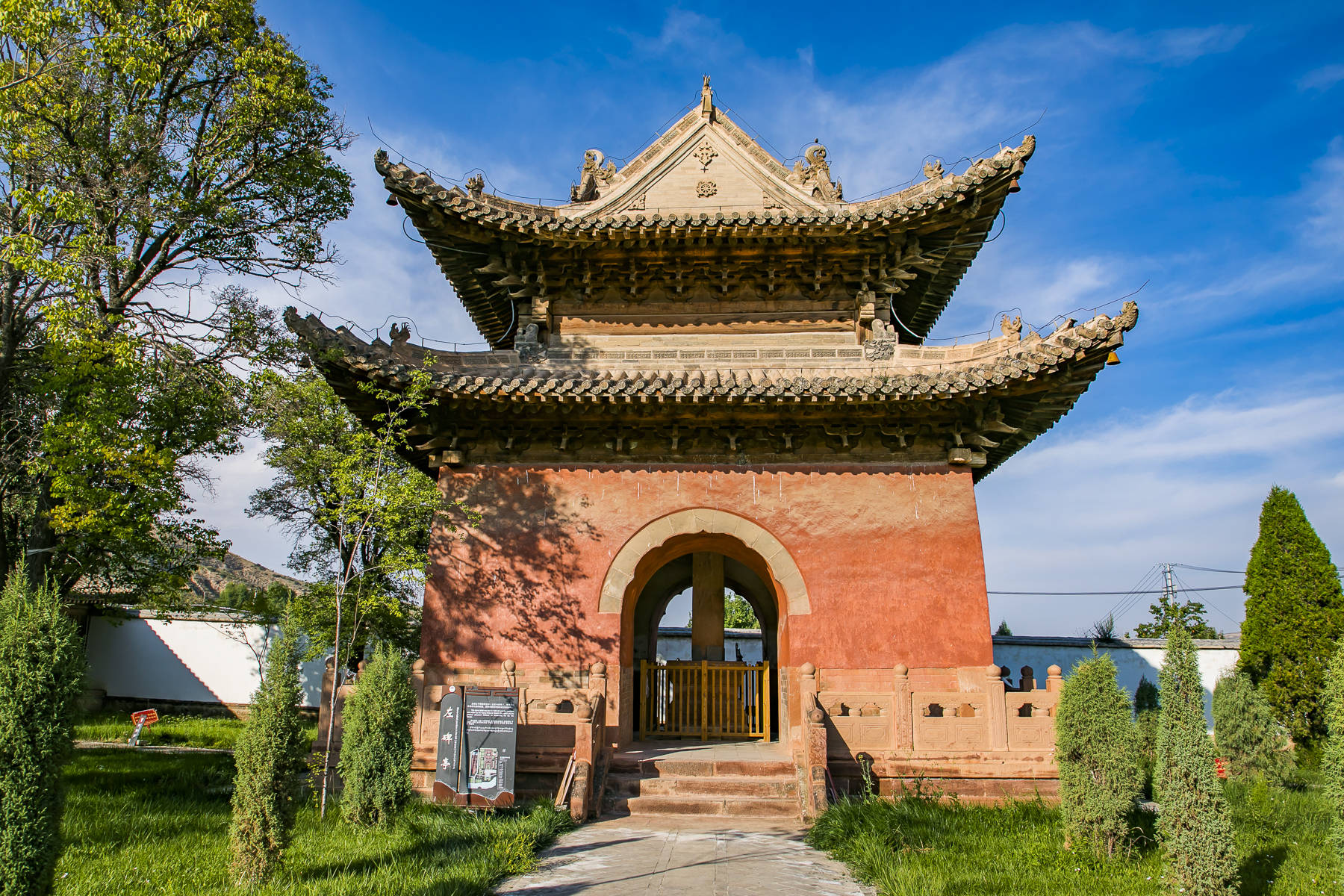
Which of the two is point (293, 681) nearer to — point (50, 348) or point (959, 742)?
point (50, 348)

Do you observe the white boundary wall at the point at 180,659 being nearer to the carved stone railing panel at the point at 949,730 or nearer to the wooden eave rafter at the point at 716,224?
the wooden eave rafter at the point at 716,224

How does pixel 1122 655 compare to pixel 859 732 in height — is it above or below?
above

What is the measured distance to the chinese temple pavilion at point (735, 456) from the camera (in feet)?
33.8

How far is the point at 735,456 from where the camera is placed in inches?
461

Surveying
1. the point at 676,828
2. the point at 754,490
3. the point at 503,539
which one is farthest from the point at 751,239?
the point at 676,828

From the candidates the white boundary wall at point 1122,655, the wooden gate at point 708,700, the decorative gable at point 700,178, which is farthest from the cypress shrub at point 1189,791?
the white boundary wall at point 1122,655

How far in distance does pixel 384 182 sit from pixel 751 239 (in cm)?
531

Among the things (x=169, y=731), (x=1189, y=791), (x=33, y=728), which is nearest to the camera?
(x=33, y=728)

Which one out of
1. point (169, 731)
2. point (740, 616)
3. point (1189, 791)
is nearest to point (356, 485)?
point (1189, 791)

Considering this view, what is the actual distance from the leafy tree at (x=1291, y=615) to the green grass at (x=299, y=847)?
14.4m

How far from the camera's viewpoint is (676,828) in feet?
28.4

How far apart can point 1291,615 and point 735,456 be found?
39.1 feet

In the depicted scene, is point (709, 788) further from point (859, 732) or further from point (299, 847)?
point (299, 847)

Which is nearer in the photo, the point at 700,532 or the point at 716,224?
the point at 700,532
